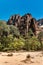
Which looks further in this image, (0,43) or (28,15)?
(28,15)

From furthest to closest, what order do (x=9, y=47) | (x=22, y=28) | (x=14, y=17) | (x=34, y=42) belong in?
(x=14, y=17) → (x=22, y=28) → (x=34, y=42) → (x=9, y=47)

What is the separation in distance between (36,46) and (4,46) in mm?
8351

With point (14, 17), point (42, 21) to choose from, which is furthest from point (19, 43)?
point (42, 21)

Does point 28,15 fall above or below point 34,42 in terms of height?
above

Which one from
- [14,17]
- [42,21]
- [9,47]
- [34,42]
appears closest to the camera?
[9,47]

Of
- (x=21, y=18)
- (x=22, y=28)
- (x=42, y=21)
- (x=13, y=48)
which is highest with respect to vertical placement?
(x=42, y=21)

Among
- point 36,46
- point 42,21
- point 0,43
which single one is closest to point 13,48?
point 0,43

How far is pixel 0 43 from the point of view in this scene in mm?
41500

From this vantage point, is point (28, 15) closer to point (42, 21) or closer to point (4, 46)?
point (4, 46)

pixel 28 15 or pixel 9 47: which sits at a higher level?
pixel 28 15

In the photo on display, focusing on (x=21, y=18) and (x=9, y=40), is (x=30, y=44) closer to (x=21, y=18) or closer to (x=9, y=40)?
(x=9, y=40)

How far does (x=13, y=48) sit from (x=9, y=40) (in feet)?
9.65

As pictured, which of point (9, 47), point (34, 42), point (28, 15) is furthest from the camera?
point (28, 15)

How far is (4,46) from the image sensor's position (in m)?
41.9
